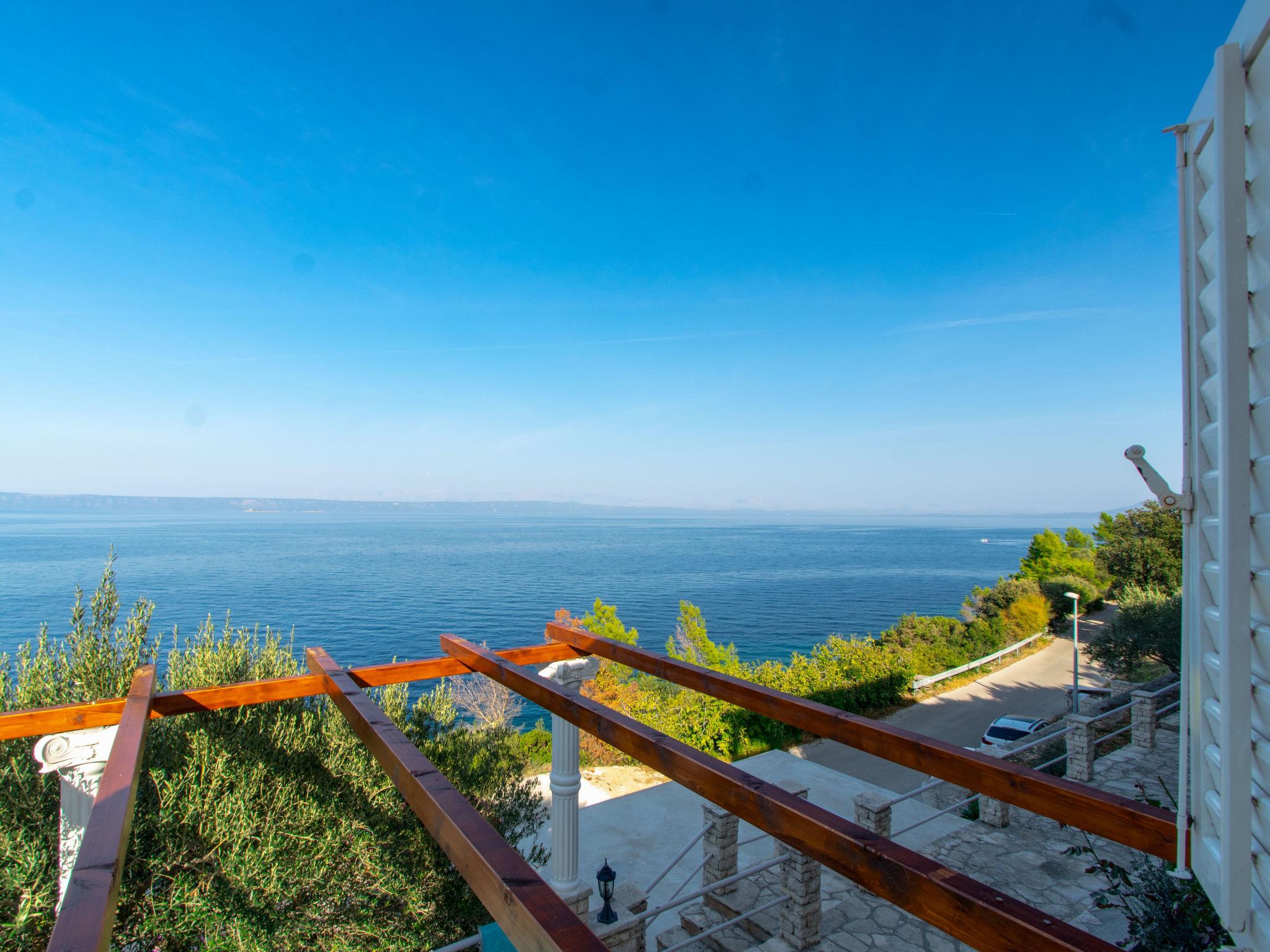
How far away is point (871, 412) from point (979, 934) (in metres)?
69.8

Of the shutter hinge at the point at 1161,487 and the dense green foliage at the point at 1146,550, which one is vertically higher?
the shutter hinge at the point at 1161,487

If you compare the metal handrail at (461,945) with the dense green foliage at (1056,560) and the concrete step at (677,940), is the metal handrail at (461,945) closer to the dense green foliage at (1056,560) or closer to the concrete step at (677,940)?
the concrete step at (677,940)

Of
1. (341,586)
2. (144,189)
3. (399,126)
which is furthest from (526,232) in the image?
(341,586)

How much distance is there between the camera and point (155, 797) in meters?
4.58

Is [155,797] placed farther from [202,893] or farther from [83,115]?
[83,115]

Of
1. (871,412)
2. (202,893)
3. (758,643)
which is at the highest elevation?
(871,412)

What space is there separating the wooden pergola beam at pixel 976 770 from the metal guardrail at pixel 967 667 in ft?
55.6

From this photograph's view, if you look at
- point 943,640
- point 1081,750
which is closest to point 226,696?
point 1081,750

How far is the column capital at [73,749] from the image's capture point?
2.75 meters

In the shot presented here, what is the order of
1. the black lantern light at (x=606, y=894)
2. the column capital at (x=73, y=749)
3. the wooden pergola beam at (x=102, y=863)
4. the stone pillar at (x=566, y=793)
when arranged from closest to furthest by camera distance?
1. the wooden pergola beam at (x=102, y=863)
2. the column capital at (x=73, y=749)
3. the stone pillar at (x=566, y=793)
4. the black lantern light at (x=606, y=894)

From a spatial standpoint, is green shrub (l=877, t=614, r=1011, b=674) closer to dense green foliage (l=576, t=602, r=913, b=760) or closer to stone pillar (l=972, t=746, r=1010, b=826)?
dense green foliage (l=576, t=602, r=913, b=760)

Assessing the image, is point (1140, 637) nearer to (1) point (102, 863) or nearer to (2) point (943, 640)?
(2) point (943, 640)

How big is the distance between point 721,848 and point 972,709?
1322cm

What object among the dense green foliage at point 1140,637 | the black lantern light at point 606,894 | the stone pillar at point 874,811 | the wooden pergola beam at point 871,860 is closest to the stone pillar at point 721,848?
the black lantern light at point 606,894
